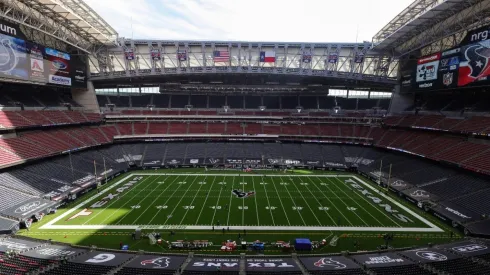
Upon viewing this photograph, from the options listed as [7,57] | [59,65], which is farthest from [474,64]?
[59,65]

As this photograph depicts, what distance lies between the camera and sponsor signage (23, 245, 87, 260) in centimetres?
1806

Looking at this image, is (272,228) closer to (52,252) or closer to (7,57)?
(52,252)

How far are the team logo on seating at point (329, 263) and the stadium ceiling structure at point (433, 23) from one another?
3130 centimetres

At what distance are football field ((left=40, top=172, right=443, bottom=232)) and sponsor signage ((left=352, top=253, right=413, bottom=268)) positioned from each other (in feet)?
19.0

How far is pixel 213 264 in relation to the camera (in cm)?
1753

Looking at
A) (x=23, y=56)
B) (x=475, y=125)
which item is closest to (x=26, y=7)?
(x=23, y=56)

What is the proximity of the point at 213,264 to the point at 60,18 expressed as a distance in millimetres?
39065

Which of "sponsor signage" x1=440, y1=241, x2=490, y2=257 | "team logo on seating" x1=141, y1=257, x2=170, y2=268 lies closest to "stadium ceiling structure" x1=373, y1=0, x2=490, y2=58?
"sponsor signage" x1=440, y1=241, x2=490, y2=257

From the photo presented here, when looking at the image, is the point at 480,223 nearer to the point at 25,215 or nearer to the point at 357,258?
the point at 357,258

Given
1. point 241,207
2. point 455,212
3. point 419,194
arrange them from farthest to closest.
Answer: point 419,194 → point 241,207 → point 455,212

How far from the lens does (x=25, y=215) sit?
2575cm

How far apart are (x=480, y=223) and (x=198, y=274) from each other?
25476mm

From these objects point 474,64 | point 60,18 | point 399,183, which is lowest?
point 399,183

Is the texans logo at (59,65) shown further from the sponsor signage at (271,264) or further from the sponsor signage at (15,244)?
the sponsor signage at (271,264)
